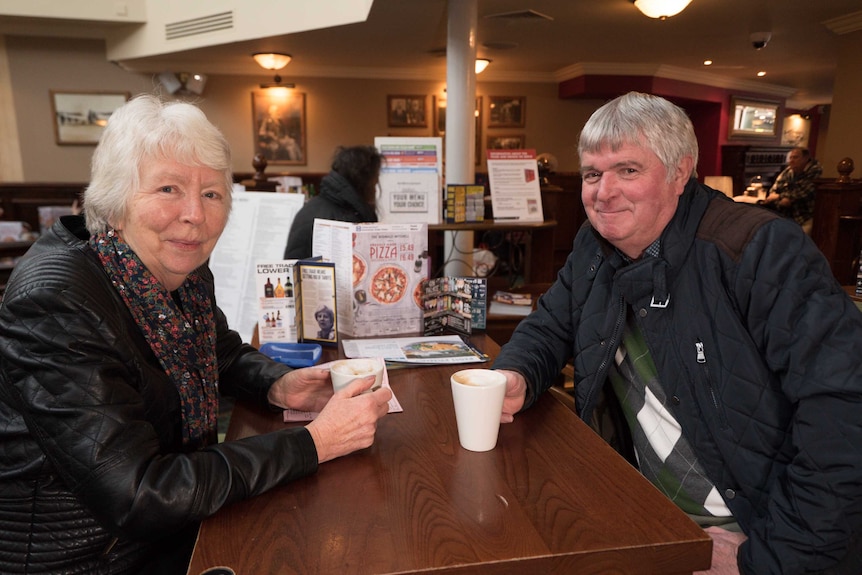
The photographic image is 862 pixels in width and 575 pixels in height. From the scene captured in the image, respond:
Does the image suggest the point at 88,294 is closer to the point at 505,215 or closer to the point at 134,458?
the point at 134,458

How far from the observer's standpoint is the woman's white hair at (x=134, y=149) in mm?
1120

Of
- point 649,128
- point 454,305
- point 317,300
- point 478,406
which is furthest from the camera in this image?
point 454,305

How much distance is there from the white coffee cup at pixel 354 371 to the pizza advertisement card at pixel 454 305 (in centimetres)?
64

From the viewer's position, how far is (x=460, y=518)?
868 mm

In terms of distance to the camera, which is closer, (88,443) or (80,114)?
(88,443)

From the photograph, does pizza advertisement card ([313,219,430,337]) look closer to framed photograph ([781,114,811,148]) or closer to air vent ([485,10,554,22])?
air vent ([485,10,554,22])

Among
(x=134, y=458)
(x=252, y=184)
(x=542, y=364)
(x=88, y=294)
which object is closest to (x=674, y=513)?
(x=542, y=364)

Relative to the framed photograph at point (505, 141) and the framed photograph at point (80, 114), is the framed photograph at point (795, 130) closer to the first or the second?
the framed photograph at point (505, 141)

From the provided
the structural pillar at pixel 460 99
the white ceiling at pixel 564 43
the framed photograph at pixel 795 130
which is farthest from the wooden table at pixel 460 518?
the framed photograph at pixel 795 130

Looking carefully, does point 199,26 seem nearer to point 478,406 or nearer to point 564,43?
point 564,43

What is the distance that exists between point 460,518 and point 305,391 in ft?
1.79

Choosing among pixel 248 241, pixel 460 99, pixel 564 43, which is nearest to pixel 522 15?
pixel 460 99

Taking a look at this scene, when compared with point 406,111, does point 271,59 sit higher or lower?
higher

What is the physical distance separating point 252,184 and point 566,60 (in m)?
6.01
